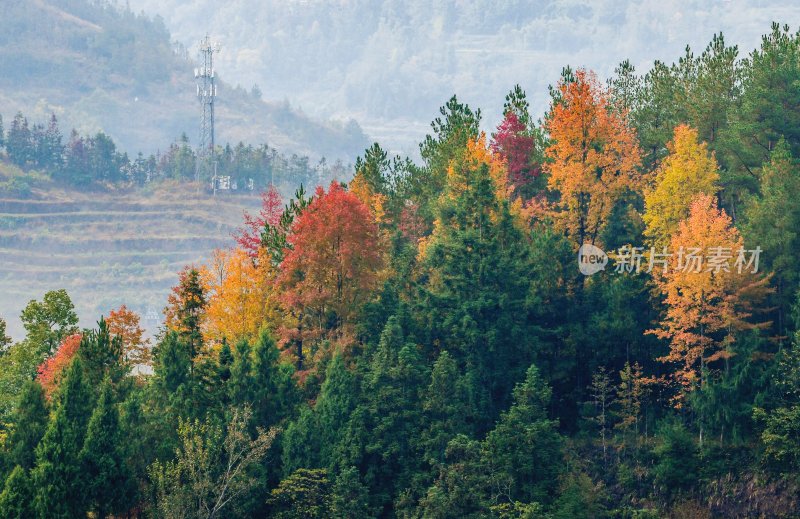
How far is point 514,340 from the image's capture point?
4888 centimetres

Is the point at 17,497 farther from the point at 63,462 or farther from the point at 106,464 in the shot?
the point at 106,464

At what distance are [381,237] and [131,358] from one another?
1386 centimetres

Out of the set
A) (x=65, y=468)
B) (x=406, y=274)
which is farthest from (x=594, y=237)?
(x=65, y=468)

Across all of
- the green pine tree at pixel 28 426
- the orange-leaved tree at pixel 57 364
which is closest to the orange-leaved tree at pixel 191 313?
the orange-leaved tree at pixel 57 364

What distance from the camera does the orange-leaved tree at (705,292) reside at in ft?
150

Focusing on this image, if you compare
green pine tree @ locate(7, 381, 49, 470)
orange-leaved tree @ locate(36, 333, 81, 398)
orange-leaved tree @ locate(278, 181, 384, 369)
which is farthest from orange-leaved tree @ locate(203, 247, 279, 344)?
green pine tree @ locate(7, 381, 49, 470)

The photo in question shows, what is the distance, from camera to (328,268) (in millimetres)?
51656

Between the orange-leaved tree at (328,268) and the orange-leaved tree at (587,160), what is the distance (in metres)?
10.0

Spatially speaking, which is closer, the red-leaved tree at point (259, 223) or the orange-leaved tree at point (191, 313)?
the orange-leaved tree at point (191, 313)

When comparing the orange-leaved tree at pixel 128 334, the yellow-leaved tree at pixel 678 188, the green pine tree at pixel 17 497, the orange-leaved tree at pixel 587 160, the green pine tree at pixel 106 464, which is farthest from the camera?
the orange-leaved tree at pixel 587 160

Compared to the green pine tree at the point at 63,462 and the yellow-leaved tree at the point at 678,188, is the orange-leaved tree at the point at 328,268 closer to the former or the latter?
the green pine tree at the point at 63,462

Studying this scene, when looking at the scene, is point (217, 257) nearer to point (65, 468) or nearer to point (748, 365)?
→ point (65, 468)

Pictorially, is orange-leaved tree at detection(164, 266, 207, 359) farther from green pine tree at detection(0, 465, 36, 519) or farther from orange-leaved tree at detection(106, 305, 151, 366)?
green pine tree at detection(0, 465, 36, 519)

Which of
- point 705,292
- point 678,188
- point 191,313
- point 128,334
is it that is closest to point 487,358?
point 705,292
